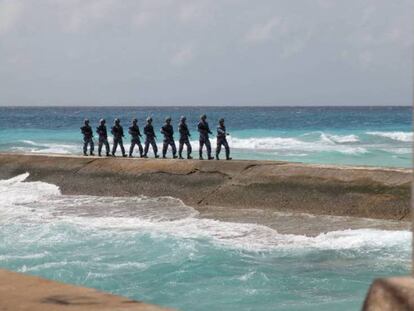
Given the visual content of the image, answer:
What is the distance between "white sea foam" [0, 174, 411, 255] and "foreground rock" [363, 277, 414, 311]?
8617 mm

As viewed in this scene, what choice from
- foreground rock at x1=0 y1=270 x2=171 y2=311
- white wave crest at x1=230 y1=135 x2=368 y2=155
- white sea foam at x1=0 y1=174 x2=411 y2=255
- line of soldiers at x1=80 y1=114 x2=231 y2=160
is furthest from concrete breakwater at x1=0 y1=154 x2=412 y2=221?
white wave crest at x1=230 y1=135 x2=368 y2=155

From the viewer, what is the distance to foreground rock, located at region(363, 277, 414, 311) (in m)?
2.93

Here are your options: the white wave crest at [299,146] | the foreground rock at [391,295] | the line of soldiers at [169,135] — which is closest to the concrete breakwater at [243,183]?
the line of soldiers at [169,135]

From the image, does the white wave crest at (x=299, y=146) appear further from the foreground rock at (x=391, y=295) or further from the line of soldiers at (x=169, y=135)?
the foreground rock at (x=391, y=295)

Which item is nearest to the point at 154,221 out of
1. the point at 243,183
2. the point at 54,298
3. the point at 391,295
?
the point at 243,183

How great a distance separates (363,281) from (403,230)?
3412 millimetres

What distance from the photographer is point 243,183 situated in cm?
1658

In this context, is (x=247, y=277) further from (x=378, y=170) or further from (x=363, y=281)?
(x=378, y=170)

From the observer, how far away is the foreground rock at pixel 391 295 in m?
2.93

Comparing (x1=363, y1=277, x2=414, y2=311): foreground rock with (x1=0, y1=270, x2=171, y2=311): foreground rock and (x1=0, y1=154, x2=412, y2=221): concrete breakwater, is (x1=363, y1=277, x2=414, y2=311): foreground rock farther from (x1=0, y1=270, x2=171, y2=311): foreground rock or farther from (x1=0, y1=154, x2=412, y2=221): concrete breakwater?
(x1=0, y1=154, x2=412, y2=221): concrete breakwater

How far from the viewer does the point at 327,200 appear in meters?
15.0

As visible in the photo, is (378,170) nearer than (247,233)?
No

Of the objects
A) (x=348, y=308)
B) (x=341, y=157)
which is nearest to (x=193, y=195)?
(x=348, y=308)

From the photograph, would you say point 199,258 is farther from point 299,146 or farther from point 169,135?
point 299,146
